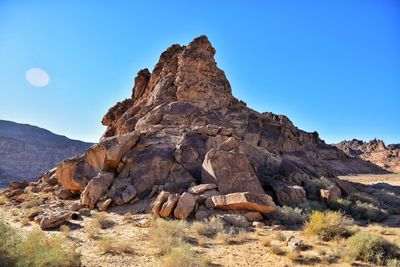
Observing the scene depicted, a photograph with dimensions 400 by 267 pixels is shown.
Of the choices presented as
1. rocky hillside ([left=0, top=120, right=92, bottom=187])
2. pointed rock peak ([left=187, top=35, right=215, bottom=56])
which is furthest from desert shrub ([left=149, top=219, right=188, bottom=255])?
rocky hillside ([left=0, top=120, right=92, bottom=187])

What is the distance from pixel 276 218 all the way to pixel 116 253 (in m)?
6.99

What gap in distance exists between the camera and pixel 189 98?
2858cm

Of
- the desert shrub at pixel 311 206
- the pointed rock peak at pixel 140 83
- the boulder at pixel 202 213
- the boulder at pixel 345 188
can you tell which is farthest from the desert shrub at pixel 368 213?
the pointed rock peak at pixel 140 83

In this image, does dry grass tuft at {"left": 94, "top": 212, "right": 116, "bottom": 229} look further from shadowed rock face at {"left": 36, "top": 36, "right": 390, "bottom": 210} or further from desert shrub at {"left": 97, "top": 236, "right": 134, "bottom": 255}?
desert shrub at {"left": 97, "top": 236, "right": 134, "bottom": 255}

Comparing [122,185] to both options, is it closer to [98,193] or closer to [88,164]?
[98,193]

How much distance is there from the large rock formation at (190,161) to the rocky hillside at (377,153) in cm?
6946

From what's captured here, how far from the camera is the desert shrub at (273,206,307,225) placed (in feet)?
41.9

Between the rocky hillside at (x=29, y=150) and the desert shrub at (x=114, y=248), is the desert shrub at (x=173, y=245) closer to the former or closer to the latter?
the desert shrub at (x=114, y=248)

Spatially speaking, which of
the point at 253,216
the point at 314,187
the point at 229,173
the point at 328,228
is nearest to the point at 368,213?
the point at 314,187

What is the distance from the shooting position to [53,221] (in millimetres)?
12602

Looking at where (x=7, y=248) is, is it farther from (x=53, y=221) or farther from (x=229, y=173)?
(x=229, y=173)

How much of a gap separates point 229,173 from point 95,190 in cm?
713

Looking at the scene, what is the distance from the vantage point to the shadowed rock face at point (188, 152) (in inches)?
628

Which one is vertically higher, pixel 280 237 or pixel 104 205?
pixel 104 205
